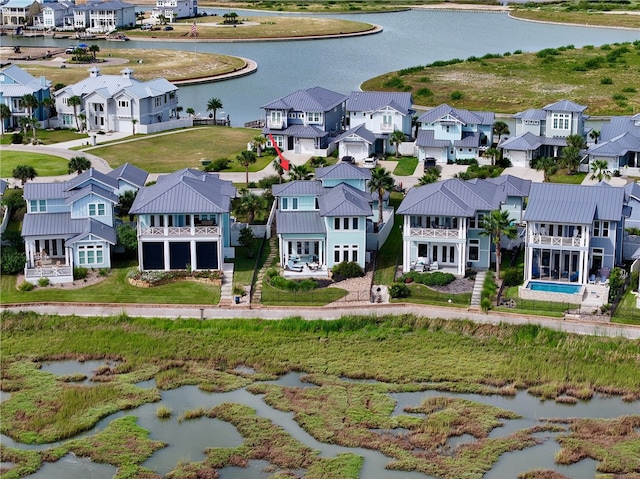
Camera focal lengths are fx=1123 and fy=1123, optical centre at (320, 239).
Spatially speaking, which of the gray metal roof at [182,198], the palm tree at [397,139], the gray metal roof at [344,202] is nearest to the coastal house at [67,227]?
the gray metal roof at [182,198]

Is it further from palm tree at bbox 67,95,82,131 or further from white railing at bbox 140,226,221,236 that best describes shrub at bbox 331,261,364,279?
palm tree at bbox 67,95,82,131

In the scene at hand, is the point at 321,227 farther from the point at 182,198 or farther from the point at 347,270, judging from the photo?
the point at 182,198

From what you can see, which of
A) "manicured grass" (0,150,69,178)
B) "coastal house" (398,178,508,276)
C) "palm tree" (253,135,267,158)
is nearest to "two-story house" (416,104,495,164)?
"palm tree" (253,135,267,158)

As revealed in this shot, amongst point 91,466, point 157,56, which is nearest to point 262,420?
point 91,466

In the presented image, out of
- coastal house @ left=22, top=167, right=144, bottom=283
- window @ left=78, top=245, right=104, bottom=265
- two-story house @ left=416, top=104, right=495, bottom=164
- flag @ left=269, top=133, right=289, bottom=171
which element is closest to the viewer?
coastal house @ left=22, top=167, right=144, bottom=283

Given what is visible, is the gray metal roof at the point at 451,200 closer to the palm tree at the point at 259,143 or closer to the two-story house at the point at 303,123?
the two-story house at the point at 303,123

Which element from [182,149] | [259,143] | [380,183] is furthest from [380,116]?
[380,183]
